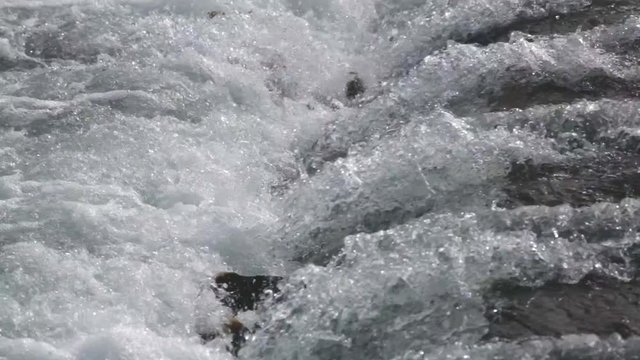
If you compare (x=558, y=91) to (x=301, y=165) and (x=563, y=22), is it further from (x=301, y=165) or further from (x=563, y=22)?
(x=301, y=165)

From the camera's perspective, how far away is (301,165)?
4.60 meters

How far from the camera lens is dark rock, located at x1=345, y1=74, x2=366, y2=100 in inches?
204

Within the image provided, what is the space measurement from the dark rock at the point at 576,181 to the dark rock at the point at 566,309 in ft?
Result: 1.64

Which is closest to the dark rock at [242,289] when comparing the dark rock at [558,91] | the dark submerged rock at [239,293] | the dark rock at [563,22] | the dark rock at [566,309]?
the dark submerged rock at [239,293]

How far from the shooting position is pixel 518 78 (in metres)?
4.68

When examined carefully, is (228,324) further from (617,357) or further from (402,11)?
(402,11)

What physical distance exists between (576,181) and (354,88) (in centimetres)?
170

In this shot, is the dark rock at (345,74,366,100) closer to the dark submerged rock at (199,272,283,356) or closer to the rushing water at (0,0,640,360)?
the rushing water at (0,0,640,360)

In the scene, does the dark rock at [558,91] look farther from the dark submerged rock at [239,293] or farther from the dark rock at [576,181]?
the dark submerged rock at [239,293]

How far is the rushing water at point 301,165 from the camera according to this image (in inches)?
134

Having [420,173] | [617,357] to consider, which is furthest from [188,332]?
[617,357]

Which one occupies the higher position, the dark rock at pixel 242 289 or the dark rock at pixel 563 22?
the dark rock at pixel 563 22

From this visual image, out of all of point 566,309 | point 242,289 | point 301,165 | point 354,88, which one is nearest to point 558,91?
point 354,88

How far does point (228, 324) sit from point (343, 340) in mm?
527
